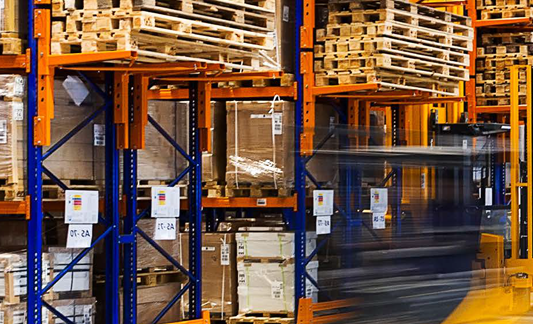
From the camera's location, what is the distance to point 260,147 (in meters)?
12.0

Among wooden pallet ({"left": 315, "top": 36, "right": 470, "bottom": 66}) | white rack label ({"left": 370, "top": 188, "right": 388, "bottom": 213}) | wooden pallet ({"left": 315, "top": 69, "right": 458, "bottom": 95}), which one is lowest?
white rack label ({"left": 370, "top": 188, "right": 388, "bottom": 213})

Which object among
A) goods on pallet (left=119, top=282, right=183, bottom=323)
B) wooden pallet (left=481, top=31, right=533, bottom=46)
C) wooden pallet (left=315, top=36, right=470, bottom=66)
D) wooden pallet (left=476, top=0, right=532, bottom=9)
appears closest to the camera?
goods on pallet (left=119, top=282, right=183, bottom=323)

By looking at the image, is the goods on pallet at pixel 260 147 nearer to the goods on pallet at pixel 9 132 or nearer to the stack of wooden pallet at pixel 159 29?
the stack of wooden pallet at pixel 159 29

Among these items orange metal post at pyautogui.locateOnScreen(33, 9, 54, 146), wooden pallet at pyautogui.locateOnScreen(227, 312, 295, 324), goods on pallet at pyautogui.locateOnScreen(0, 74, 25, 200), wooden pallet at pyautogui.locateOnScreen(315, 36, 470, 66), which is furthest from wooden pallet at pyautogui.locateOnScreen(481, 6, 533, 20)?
goods on pallet at pyautogui.locateOnScreen(0, 74, 25, 200)

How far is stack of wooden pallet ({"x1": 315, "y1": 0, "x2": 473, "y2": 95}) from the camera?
11656mm

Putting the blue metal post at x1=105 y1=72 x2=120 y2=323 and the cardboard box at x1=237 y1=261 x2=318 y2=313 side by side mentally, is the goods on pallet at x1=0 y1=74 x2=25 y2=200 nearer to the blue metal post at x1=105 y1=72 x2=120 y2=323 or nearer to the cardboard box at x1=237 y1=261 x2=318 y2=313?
the blue metal post at x1=105 y1=72 x2=120 y2=323

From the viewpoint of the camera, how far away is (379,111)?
1433 cm

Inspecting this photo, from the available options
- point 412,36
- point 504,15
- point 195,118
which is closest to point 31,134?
point 195,118

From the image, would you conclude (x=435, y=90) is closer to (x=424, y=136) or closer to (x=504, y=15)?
(x=424, y=136)

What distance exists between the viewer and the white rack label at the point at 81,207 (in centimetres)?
966

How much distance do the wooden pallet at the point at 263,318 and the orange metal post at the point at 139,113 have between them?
8.87 feet

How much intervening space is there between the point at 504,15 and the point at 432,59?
4.32 m

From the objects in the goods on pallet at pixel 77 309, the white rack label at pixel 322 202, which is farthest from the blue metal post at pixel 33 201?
the white rack label at pixel 322 202

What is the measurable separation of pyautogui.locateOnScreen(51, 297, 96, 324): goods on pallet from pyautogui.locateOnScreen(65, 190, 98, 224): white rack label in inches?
30.8
